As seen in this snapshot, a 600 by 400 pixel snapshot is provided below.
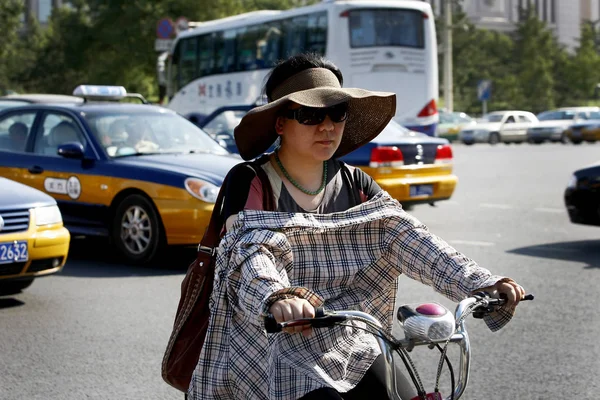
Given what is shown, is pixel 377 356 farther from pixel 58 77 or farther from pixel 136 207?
pixel 58 77

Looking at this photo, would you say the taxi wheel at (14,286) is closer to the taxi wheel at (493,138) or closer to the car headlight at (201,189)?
the car headlight at (201,189)

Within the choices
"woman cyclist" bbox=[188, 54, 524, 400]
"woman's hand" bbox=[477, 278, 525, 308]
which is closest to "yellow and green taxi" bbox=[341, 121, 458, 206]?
"woman cyclist" bbox=[188, 54, 524, 400]

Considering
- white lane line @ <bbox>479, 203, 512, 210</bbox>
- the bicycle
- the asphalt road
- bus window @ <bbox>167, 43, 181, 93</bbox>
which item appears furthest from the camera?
bus window @ <bbox>167, 43, 181, 93</bbox>

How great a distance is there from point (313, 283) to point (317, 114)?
50 centimetres

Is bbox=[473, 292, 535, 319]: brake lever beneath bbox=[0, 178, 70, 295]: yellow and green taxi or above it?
above

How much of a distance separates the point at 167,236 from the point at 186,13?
31.8 metres

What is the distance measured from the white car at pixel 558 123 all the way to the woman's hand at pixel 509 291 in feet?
130

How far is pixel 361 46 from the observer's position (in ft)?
78.4

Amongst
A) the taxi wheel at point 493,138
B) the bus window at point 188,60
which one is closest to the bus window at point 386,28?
the bus window at point 188,60

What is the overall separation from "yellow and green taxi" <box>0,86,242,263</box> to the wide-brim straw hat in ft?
19.0

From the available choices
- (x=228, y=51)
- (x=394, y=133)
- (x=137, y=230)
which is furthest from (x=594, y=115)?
(x=137, y=230)

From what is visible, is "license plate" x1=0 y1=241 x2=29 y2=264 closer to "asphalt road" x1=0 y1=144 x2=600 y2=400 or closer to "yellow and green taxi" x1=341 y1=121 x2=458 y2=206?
"asphalt road" x1=0 y1=144 x2=600 y2=400

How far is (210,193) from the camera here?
9.23m

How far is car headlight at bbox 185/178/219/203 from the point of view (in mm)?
9234
